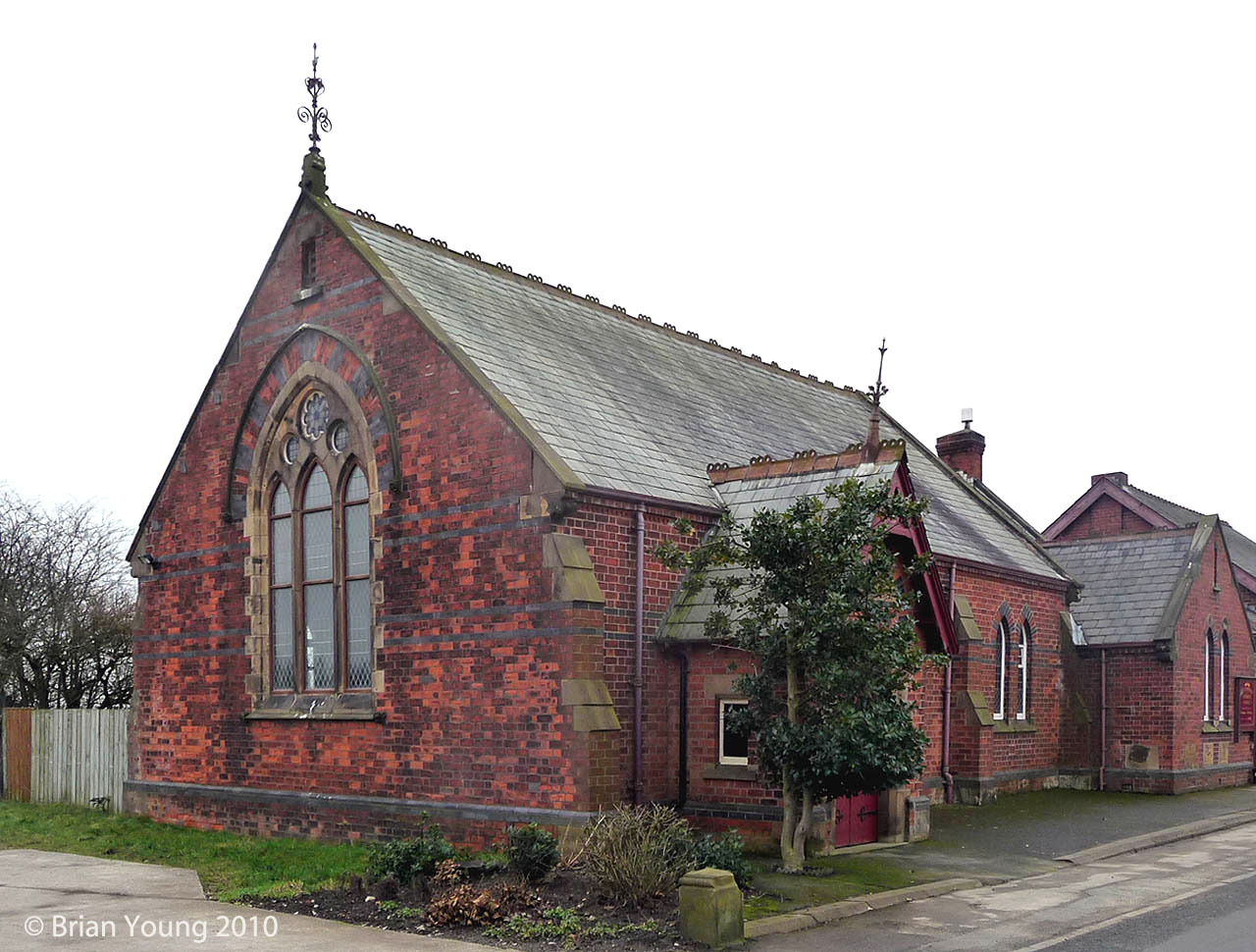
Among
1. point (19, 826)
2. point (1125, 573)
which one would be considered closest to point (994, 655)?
point (1125, 573)

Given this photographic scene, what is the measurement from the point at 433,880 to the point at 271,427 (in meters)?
9.33

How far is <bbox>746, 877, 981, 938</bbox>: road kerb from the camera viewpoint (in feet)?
39.8

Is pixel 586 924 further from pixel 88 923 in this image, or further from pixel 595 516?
pixel 595 516

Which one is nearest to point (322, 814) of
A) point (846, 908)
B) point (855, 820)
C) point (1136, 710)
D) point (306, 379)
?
point (306, 379)

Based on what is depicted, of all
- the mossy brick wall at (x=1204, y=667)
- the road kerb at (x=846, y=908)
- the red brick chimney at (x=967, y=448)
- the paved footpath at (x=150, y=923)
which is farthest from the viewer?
the red brick chimney at (x=967, y=448)

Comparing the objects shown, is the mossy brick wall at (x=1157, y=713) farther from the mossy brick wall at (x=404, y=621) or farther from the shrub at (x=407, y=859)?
the shrub at (x=407, y=859)

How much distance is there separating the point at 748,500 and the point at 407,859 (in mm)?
7530

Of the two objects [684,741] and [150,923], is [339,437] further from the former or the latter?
[150,923]

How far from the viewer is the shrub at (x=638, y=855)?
1273cm

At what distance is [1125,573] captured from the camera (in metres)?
29.1

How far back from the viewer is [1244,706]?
29.8 metres

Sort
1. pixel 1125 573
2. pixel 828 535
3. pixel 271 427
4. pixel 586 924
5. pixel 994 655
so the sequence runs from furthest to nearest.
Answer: pixel 1125 573 < pixel 994 655 < pixel 271 427 < pixel 828 535 < pixel 586 924

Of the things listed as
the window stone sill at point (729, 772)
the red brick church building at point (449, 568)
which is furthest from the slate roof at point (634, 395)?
the window stone sill at point (729, 772)

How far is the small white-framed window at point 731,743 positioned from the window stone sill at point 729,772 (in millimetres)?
78
